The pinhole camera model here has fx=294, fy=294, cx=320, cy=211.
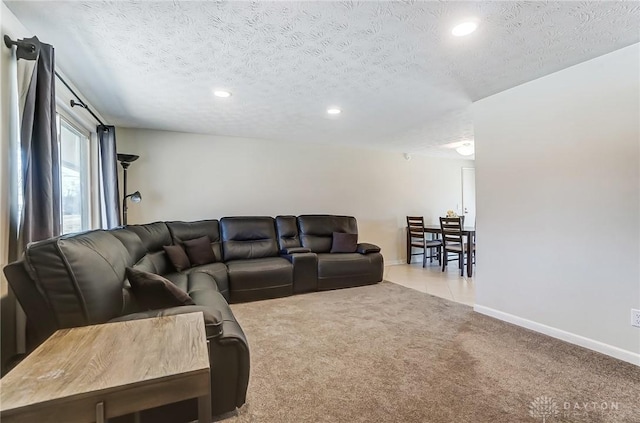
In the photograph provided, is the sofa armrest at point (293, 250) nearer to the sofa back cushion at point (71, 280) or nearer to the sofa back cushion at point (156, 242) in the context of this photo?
the sofa back cushion at point (156, 242)

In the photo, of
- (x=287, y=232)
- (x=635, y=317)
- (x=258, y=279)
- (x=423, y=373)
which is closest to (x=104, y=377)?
(x=423, y=373)

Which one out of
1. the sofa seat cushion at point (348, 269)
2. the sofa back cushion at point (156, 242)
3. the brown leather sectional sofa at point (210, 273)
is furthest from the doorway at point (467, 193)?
the sofa back cushion at point (156, 242)

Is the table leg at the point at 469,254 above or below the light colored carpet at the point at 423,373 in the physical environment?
above

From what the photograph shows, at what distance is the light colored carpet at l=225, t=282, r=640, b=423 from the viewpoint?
1.65 metres

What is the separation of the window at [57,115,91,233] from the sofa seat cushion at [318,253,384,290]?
2859mm

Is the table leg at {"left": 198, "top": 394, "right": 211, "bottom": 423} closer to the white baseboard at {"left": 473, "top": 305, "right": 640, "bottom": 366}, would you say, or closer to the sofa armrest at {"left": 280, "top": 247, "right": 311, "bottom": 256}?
the white baseboard at {"left": 473, "top": 305, "right": 640, "bottom": 366}

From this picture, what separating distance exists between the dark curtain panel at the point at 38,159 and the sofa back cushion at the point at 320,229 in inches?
128

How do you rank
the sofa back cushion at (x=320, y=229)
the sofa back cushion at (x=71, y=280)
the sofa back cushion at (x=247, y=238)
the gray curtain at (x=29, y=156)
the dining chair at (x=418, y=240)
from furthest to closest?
the dining chair at (x=418, y=240) → the sofa back cushion at (x=320, y=229) → the sofa back cushion at (x=247, y=238) → the gray curtain at (x=29, y=156) → the sofa back cushion at (x=71, y=280)

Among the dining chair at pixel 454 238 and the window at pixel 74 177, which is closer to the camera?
the window at pixel 74 177

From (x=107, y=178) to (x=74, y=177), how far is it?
1.20 ft

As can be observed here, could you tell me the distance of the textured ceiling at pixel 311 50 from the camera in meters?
1.70

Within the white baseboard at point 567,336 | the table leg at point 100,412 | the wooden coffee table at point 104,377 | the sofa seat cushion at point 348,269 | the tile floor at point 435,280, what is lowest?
the tile floor at point 435,280

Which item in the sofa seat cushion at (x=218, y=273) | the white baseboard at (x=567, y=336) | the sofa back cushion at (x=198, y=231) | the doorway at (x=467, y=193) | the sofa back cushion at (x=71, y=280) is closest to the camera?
the sofa back cushion at (x=71, y=280)

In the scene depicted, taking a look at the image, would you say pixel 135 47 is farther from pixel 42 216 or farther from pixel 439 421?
pixel 439 421
